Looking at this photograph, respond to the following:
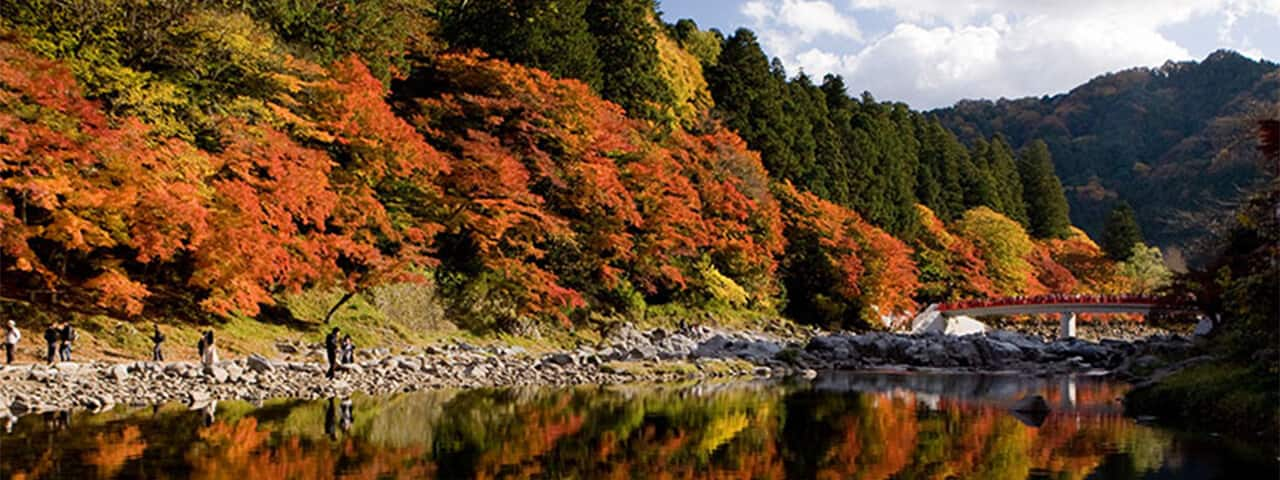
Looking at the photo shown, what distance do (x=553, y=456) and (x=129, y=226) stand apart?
39.9ft

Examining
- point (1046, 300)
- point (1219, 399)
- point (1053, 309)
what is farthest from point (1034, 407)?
point (1053, 309)

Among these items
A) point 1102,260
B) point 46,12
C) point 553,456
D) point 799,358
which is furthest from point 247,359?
point 1102,260

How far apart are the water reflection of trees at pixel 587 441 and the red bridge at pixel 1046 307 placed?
105 feet

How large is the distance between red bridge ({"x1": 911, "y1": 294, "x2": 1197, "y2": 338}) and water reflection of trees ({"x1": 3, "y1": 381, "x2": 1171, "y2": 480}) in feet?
105

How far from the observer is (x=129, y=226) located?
2122 cm

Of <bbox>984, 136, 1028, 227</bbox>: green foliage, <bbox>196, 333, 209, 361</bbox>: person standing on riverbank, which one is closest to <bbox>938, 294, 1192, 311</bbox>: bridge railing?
<bbox>984, 136, 1028, 227</bbox>: green foliage

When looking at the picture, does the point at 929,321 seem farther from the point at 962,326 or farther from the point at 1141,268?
the point at 1141,268

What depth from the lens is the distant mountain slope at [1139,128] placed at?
107m

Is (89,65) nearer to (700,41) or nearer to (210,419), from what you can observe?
(210,419)

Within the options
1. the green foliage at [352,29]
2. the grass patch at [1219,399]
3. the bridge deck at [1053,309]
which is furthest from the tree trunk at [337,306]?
the bridge deck at [1053,309]

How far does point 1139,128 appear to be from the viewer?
128625 millimetres

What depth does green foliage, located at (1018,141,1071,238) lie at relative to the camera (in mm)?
81500

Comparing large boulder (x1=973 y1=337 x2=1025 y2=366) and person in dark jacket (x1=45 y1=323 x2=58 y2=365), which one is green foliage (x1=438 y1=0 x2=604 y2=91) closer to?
large boulder (x1=973 y1=337 x2=1025 y2=366)

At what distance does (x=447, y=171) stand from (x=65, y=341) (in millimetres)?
13379
